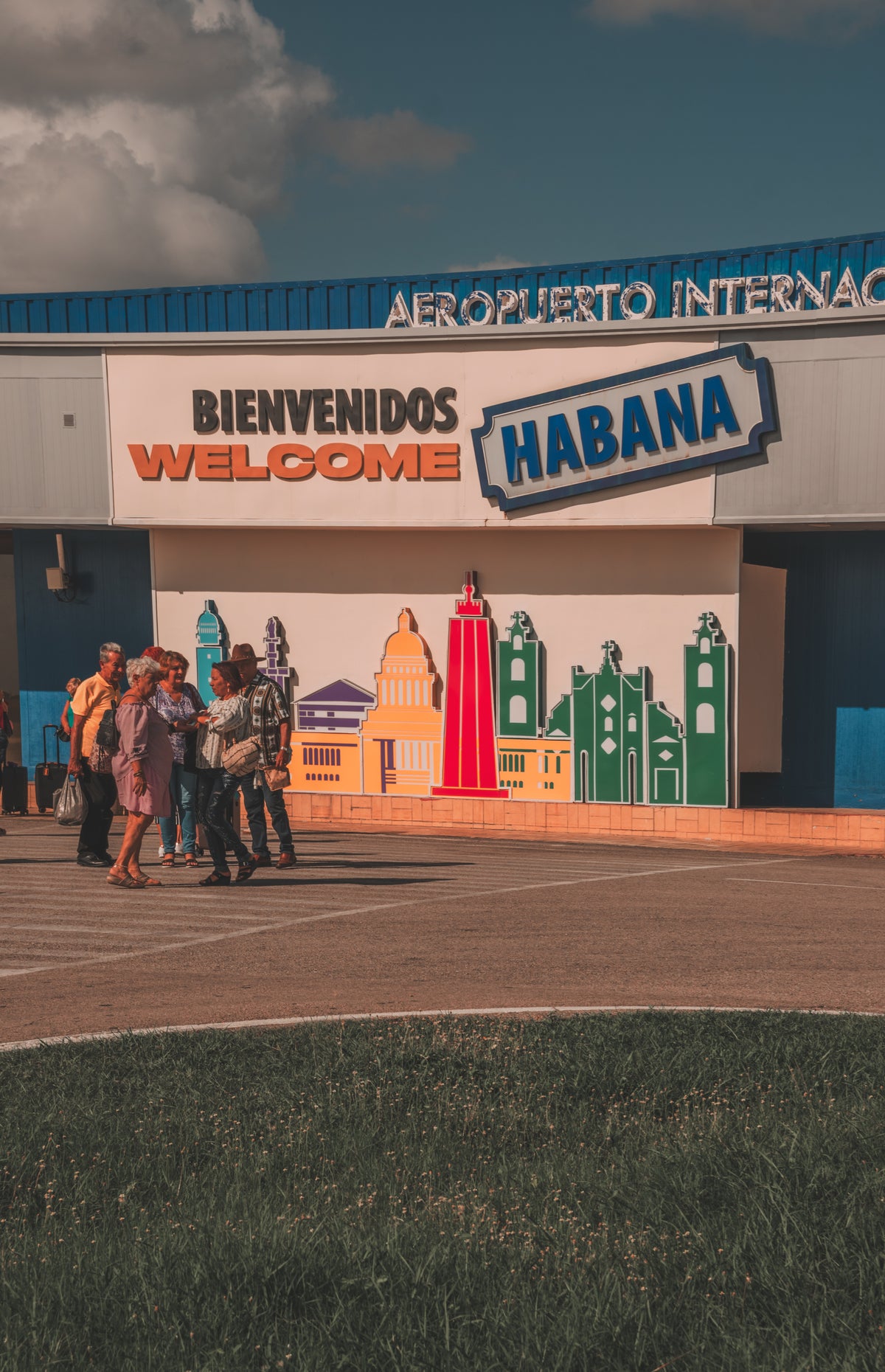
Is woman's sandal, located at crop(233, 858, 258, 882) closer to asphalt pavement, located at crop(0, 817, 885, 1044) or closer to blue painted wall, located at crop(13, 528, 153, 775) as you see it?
asphalt pavement, located at crop(0, 817, 885, 1044)

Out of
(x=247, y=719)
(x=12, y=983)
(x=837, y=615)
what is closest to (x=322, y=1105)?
(x=12, y=983)

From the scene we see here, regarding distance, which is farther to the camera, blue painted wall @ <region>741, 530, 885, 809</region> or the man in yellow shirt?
blue painted wall @ <region>741, 530, 885, 809</region>

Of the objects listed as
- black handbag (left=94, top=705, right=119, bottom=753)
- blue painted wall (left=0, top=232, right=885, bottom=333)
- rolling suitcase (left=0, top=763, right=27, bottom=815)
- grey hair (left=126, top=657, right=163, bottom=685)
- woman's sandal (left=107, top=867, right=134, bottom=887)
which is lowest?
rolling suitcase (left=0, top=763, right=27, bottom=815)

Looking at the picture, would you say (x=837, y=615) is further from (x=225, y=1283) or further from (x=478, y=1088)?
(x=225, y=1283)

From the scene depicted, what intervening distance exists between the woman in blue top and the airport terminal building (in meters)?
6.38

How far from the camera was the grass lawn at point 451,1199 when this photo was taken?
3811 mm

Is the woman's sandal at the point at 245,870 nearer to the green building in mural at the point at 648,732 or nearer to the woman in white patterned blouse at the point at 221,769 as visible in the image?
the woman in white patterned blouse at the point at 221,769

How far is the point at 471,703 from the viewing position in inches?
775

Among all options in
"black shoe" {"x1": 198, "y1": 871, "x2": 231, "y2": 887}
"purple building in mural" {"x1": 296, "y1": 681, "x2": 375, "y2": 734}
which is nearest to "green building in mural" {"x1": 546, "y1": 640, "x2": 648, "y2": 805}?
"purple building in mural" {"x1": 296, "y1": 681, "x2": 375, "y2": 734}

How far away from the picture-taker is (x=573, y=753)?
19.4 metres

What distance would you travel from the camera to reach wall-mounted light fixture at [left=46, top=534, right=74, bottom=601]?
22.0 m

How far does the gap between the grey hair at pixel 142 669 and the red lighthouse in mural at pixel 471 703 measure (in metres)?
8.63

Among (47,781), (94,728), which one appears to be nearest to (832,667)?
(94,728)

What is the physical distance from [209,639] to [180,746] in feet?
27.4
